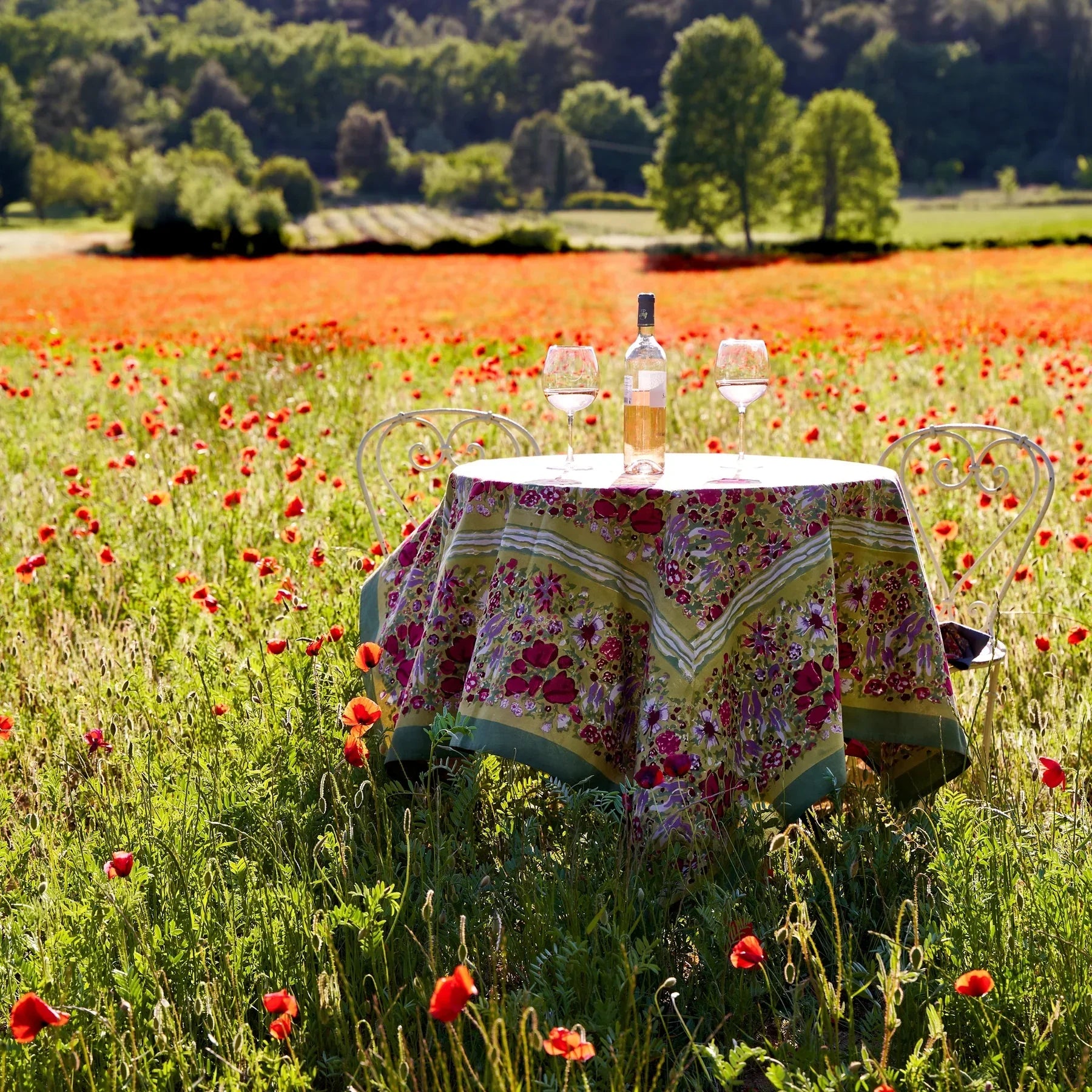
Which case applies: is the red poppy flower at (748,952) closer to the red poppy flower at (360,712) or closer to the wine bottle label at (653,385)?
the red poppy flower at (360,712)

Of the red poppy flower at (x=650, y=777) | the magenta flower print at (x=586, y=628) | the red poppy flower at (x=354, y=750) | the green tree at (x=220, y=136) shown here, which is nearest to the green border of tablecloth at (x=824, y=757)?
the red poppy flower at (x=650, y=777)

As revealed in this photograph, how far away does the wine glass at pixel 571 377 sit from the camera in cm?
311

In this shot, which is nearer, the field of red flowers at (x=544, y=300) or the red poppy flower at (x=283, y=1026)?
the red poppy flower at (x=283, y=1026)

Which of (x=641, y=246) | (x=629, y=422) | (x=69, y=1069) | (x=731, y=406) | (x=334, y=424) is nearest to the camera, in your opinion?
(x=69, y=1069)

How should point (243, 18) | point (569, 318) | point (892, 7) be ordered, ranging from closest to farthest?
point (569, 318) < point (892, 7) < point (243, 18)

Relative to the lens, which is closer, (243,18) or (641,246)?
(641,246)

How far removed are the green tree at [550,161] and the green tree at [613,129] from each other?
1223 millimetres

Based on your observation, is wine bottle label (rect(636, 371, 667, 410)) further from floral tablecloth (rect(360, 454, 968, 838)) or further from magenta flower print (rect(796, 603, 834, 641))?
magenta flower print (rect(796, 603, 834, 641))

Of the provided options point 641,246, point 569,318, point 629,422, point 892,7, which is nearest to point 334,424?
point 629,422

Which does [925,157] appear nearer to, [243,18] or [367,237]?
[367,237]

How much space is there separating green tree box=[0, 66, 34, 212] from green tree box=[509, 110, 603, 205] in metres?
33.6

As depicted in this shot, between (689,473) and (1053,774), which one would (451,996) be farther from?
(689,473)

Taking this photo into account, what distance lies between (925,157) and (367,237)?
71539 mm

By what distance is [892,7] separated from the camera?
104 meters
